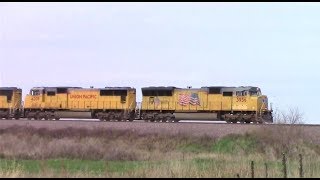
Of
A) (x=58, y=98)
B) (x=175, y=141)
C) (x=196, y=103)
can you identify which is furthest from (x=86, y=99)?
(x=175, y=141)

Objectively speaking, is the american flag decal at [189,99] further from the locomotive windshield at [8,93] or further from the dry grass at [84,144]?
the locomotive windshield at [8,93]

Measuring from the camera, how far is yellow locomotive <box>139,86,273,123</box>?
40.0 meters

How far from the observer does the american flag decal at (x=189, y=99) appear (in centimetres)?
4216

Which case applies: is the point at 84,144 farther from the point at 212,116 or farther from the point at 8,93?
the point at 8,93

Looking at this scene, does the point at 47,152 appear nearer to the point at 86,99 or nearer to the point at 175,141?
the point at 175,141

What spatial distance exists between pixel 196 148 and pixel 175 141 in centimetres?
168

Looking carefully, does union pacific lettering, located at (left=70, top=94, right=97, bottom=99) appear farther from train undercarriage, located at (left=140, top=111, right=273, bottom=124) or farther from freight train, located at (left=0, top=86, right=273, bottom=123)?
train undercarriage, located at (left=140, top=111, right=273, bottom=124)

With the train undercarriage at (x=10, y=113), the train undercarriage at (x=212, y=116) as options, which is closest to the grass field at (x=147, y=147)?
the train undercarriage at (x=212, y=116)

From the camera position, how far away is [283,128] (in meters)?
30.0

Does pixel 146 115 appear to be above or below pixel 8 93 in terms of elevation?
below

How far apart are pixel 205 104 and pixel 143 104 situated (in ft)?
18.4

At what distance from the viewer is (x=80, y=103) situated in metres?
46.4

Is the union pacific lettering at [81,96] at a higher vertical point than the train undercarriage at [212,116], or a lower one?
higher

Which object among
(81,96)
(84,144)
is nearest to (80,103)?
(81,96)
